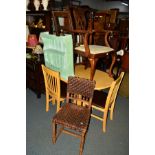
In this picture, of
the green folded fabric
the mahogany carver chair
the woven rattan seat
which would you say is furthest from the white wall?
the woven rattan seat

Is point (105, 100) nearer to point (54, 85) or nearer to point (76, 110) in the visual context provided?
point (76, 110)

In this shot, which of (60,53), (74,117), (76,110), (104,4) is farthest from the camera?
(104,4)

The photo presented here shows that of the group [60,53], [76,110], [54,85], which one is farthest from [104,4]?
[76,110]

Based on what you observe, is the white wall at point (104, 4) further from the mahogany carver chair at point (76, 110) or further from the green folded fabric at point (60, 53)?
the mahogany carver chair at point (76, 110)

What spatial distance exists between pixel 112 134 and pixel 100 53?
976 mm

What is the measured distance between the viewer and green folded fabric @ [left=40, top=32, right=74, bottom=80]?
2.40 meters

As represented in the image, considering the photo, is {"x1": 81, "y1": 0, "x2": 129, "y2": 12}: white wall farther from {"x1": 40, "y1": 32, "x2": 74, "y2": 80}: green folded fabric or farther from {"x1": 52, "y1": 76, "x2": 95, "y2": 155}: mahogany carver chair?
{"x1": 52, "y1": 76, "x2": 95, "y2": 155}: mahogany carver chair

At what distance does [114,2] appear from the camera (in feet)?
28.0

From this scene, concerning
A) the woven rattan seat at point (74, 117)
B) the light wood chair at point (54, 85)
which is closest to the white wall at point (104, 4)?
the light wood chair at point (54, 85)

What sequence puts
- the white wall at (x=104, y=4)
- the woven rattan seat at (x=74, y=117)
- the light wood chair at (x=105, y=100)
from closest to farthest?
1. the woven rattan seat at (x=74, y=117)
2. the light wood chair at (x=105, y=100)
3. the white wall at (x=104, y=4)

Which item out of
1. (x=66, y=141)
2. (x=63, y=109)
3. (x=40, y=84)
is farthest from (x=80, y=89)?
(x=40, y=84)

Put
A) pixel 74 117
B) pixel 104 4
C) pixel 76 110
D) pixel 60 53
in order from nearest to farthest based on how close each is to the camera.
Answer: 1. pixel 74 117
2. pixel 76 110
3. pixel 60 53
4. pixel 104 4

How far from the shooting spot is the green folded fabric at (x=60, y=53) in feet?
7.87

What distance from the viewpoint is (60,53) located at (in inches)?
97.6
